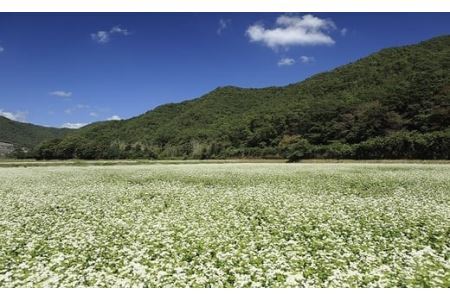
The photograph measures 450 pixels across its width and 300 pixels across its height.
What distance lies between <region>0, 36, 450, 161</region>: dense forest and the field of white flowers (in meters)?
47.2

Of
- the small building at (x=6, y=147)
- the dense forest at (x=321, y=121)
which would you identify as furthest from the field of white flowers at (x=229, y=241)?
the small building at (x=6, y=147)

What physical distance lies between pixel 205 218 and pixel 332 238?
5117 millimetres

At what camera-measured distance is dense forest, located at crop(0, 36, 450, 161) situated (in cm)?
6593

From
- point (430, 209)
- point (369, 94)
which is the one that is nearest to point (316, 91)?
point (369, 94)

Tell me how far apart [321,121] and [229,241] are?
8424cm

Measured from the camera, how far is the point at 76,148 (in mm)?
105500

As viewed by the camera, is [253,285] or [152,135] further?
[152,135]

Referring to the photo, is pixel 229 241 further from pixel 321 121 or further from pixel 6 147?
pixel 6 147

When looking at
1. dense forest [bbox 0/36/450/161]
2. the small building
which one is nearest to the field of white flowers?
dense forest [bbox 0/36/450/161]

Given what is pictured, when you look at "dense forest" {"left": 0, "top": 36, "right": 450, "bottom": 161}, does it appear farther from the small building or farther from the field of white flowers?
the small building

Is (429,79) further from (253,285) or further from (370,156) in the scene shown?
(253,285)

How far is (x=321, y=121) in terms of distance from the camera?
8981 centimetres

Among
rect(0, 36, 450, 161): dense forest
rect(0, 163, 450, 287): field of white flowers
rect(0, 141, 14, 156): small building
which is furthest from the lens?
rect(0, 141, 14, 156): small building

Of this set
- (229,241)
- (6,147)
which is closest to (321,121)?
(229,241)
